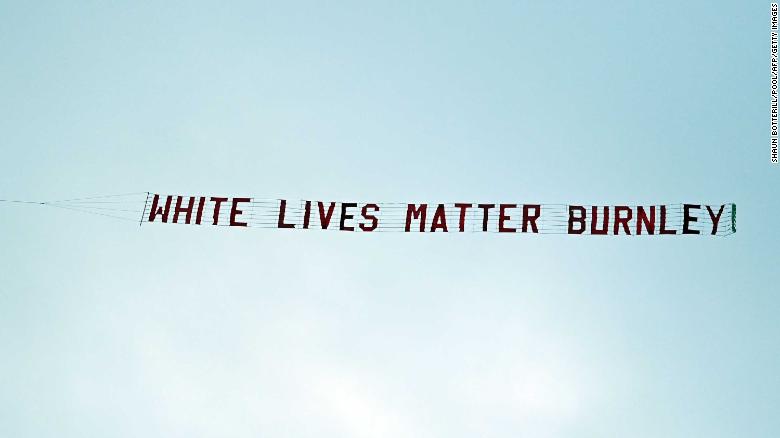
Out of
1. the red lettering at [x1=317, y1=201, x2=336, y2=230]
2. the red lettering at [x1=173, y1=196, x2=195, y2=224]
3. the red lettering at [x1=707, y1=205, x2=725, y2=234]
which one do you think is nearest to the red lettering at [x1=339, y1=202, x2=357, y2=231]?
the red lettering at [x1=317, y1=201, x2=336, y2=230]

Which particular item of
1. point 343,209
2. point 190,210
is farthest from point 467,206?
point 190,210

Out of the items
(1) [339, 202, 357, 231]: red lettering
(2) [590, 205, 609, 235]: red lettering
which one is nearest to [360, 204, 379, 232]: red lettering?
(1) [339, 202, 357, 231]: red lettering

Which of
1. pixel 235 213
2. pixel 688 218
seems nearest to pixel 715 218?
pixel 688 218

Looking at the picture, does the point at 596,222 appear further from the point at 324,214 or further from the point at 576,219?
the point at 324,214

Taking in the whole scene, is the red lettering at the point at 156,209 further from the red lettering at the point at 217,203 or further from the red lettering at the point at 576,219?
the red lettering at the point at 576,219

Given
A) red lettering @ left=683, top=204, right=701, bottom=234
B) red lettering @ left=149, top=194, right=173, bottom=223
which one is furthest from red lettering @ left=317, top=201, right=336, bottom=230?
red lettering @ left=683, top=204, right=701, bottom=234

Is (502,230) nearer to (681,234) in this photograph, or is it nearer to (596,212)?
(596,212)

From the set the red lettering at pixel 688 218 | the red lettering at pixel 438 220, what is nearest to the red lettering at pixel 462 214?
the red lettering at pixel 438 220

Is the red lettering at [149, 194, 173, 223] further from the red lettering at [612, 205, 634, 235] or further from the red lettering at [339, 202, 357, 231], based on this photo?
the red lettering at [612, 205, 634, 235]

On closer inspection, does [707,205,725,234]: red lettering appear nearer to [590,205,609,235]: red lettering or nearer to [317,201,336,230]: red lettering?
[590,205,609,235]: red lettering

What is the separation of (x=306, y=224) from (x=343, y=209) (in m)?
1.73

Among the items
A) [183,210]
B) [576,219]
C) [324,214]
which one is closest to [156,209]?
[183,210]

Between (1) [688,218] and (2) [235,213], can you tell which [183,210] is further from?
(1) [688,218]

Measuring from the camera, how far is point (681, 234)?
30.6 meters
